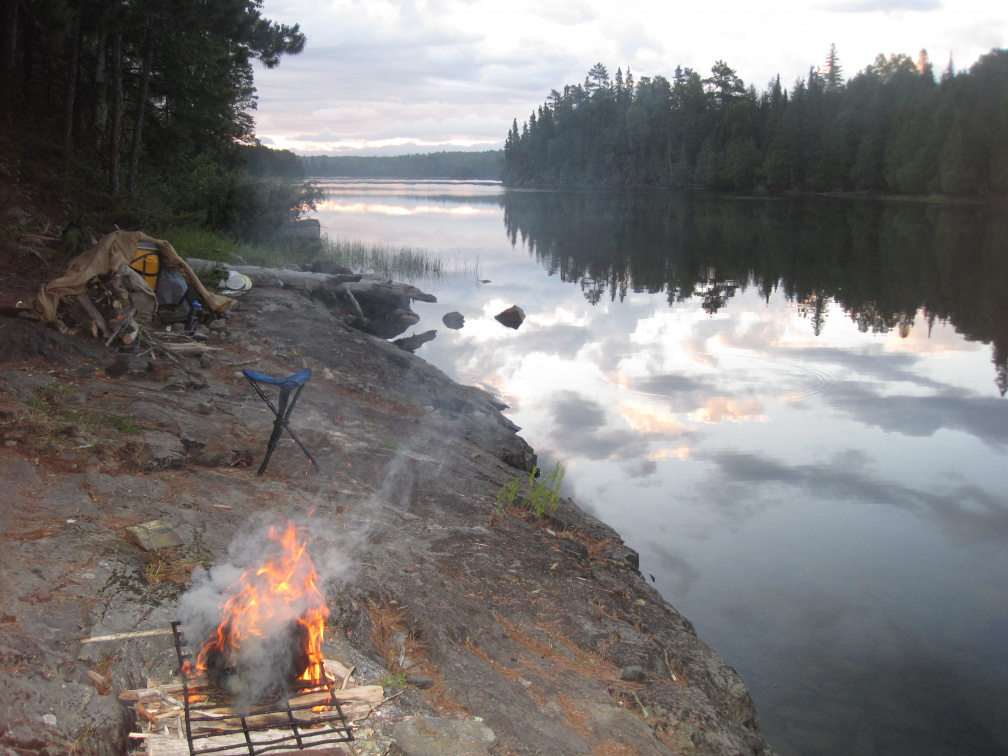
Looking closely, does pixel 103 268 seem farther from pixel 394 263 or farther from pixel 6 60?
pixel 394 263

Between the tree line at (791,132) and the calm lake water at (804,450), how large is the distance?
31.7 metres

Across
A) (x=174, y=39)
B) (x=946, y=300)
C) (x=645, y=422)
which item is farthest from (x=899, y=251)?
(x=174, y=39)

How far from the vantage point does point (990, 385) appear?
676 inches

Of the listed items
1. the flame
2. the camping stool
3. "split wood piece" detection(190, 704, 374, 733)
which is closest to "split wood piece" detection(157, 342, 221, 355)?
the camping stool

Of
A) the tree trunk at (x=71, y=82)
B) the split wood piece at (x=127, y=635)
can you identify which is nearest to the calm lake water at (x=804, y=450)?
the split wood piece at (x=127, y=635)

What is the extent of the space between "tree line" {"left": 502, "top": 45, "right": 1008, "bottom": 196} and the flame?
63.8m

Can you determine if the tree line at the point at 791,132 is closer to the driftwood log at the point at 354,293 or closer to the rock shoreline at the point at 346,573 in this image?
the driftwood log at the point at 354,293

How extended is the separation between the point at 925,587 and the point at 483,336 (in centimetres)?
1547

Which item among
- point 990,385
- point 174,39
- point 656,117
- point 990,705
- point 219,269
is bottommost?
point 990,705

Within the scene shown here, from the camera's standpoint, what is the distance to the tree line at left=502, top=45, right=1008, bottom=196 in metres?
60.2

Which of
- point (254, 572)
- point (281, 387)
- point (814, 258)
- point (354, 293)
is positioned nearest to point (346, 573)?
point (254, 572)

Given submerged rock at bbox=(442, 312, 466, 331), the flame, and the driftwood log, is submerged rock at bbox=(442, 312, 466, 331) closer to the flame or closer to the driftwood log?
the driftwood log

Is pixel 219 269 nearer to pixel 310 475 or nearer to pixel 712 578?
pixel 310 475

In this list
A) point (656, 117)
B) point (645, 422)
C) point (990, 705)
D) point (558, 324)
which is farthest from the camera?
point (656, 117)
